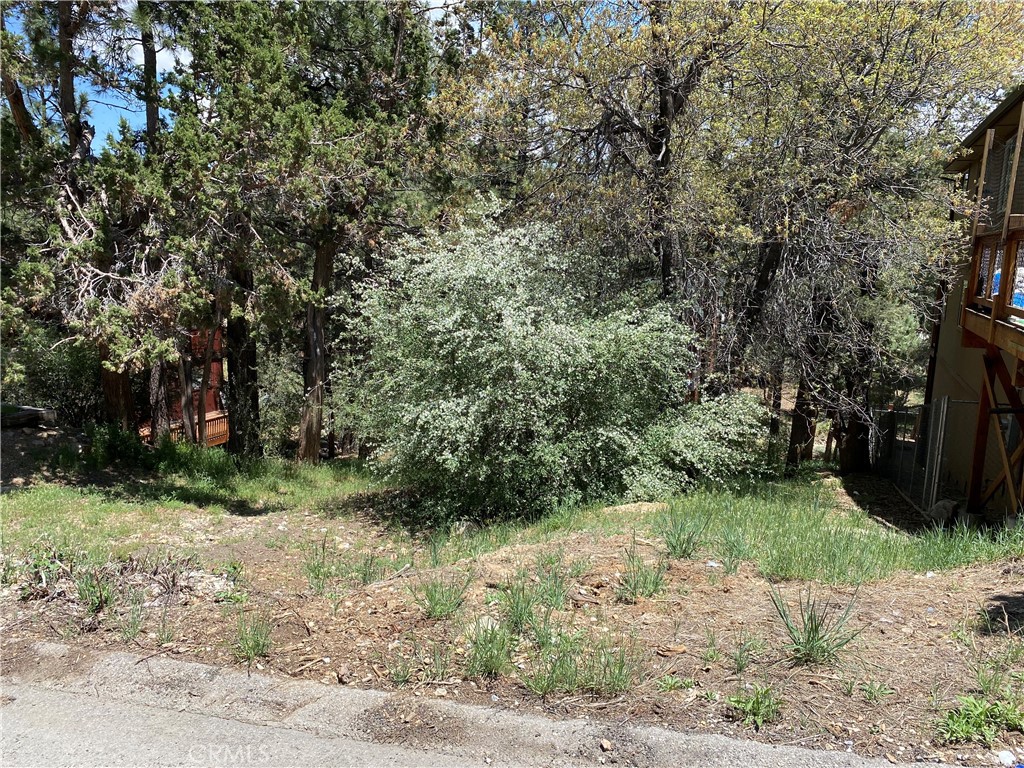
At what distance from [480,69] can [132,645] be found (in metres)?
9.65

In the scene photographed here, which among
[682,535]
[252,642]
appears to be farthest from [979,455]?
[252,642]

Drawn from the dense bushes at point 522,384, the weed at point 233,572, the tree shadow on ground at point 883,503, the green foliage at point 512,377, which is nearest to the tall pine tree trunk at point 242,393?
the dense bushes at point 522,384

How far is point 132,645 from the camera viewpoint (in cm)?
409

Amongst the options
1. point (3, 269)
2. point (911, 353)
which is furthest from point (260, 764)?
point (911, 353)

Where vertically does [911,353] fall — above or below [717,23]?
below

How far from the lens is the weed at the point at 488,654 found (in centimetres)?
368

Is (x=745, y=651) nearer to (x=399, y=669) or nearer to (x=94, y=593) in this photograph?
(x=399, y=669)

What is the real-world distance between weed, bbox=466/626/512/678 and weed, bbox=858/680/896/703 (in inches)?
66.5

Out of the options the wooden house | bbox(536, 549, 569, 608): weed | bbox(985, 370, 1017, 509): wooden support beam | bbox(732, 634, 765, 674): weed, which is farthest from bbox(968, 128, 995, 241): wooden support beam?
bbox(732, 634, 765, 674): weed

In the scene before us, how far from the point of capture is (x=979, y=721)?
124 inches

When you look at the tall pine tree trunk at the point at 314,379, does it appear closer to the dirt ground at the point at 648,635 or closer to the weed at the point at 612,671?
the dirt ground at the point at 648,635

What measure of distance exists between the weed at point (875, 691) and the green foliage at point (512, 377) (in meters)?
5.71

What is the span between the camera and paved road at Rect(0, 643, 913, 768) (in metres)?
3.08

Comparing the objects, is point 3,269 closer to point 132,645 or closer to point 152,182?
point 152,182
